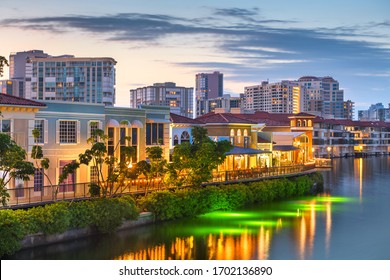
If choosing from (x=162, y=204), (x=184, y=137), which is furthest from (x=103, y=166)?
(x=184, y=137)

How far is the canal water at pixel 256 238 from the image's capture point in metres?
31.7

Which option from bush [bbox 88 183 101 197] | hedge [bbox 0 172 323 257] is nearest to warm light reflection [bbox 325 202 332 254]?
hedge [bbox 0 172 323 257]

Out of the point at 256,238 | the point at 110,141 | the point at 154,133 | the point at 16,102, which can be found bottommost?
the point at 256,238

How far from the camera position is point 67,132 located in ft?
131

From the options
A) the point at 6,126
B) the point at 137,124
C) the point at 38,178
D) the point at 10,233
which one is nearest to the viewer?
the point at 10,233

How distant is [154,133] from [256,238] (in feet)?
49.2

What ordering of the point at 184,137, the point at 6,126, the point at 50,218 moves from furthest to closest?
the point at 184,137
the point at 6,126
the point at 50,218

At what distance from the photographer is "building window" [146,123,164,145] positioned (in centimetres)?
4719

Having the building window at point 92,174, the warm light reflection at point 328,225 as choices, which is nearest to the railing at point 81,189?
the building window at point 92,174

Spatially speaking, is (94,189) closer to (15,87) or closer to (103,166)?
(103,166)

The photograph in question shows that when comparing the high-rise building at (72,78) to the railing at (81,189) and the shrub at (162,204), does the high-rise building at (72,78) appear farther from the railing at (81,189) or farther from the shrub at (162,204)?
the shrub at (162,204)

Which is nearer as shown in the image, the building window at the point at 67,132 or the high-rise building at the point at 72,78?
the building window at the point at 67,132

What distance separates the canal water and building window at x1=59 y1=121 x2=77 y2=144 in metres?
8.21

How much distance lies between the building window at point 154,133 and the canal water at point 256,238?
7991 mm
